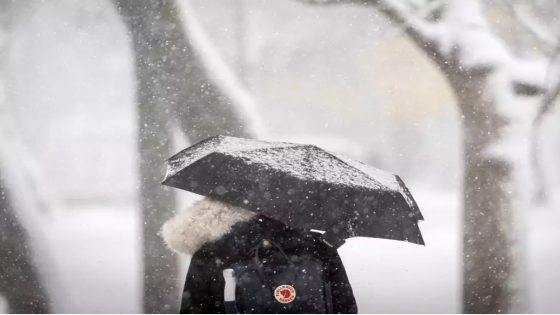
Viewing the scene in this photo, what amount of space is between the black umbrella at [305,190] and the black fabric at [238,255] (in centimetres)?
15

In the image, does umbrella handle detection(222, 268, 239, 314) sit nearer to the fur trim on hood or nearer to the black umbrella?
the fur trim on hood

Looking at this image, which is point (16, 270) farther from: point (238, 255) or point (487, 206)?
point (487, 206)

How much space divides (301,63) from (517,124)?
1574mm

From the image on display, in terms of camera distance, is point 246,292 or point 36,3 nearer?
point 246,292

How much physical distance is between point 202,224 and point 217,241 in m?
0.09

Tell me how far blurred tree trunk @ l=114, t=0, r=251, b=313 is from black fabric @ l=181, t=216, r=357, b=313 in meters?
1.66

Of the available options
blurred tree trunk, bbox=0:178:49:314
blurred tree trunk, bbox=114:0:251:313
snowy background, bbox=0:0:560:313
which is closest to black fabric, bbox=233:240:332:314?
snowy background, bbox=0:0:560:313

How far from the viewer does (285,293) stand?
221cm

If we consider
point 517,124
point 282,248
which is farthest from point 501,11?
point 282,248

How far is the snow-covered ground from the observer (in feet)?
12.6

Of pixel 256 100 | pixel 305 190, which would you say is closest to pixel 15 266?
pixel 256 100

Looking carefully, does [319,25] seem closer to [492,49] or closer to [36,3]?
[492,49]

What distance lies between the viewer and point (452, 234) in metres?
3.85

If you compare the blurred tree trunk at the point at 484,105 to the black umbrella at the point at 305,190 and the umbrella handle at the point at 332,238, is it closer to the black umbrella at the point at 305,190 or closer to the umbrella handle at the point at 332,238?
the black umbrella at the point at 305,190
